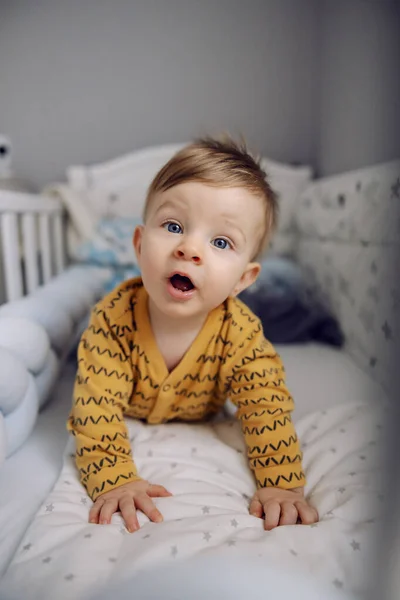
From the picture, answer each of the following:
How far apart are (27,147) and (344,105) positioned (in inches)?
27.5

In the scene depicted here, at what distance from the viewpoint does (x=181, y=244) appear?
461mm

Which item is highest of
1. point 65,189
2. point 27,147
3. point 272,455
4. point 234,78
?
point 234,78

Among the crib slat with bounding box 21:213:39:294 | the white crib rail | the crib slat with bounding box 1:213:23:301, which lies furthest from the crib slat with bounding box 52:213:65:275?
the crib slat with bounding box 1:213:23:301

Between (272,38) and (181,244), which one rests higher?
(272,38)

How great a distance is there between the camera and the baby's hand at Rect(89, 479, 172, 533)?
432 mm

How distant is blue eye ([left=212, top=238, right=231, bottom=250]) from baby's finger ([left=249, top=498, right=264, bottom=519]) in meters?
0.26

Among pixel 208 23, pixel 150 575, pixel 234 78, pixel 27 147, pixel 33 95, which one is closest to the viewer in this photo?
pixel 150 575

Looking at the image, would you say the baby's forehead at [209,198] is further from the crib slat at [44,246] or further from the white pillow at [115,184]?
the white pillow at [115,184]

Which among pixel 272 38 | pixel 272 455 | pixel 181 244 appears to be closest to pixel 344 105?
pixel 272 38

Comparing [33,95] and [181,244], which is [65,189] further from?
[181,244]

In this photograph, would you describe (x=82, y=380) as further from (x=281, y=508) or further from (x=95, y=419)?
(x=281, y=508)

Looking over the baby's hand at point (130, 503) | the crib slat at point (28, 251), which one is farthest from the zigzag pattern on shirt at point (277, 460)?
the crib slat at point (28, 251)

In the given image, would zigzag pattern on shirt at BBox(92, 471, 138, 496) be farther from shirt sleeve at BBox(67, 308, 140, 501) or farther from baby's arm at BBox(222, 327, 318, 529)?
baby's arm at BBox(222, 327, 318, 529)

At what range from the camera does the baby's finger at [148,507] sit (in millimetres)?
432
